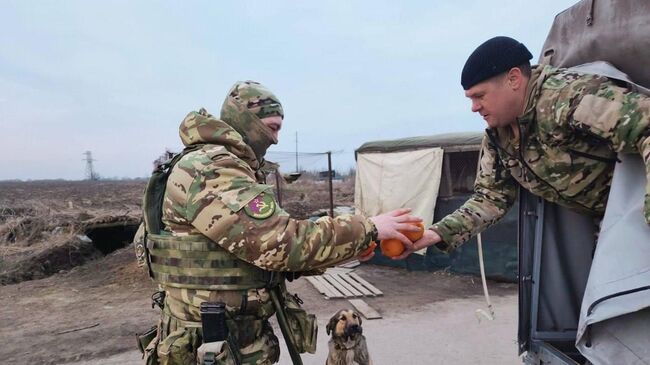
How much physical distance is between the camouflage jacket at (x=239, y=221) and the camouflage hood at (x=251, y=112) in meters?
0.18

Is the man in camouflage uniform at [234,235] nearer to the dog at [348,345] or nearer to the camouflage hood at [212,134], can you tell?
the camouflage hood at [212,134]

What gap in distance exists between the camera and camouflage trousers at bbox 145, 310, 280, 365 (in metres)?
2.13

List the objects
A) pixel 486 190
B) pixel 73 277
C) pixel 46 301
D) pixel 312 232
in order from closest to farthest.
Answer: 1. pixel 312 232
2. pixel 486 190
3. pixel 46 301
4. pixel 73 277

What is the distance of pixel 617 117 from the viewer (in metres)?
1.88

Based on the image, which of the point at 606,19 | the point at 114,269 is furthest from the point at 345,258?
the point at 114,269

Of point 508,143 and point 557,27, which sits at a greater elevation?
point 557,27

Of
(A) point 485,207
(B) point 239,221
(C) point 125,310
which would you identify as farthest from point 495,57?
→ (C) point 125,310

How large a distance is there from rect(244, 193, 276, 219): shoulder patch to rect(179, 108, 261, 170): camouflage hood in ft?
1.10

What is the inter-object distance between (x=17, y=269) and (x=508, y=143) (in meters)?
9.77

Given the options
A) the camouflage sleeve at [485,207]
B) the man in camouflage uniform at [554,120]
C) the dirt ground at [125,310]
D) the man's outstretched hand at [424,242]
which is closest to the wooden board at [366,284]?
the dirt ground at [125,310]

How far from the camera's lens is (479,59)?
89.3 inches

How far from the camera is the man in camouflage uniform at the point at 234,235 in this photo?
6.25 ft

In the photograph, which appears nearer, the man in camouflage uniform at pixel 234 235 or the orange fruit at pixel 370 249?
the man in camouflage uniform at pixel 234 235

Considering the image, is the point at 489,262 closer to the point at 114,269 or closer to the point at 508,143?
the point at 508,143
